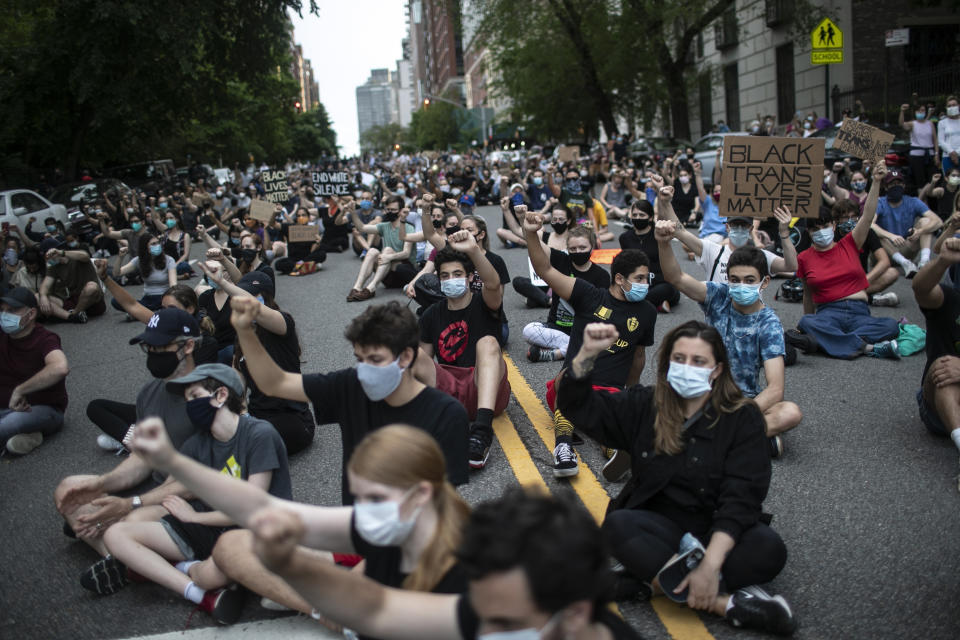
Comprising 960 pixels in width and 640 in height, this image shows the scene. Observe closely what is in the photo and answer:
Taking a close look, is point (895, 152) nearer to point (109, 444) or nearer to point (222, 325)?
point (222, 325)

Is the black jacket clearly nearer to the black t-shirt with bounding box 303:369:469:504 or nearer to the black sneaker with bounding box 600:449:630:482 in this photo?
the black t-shirt with bounding box 303:369:469:504

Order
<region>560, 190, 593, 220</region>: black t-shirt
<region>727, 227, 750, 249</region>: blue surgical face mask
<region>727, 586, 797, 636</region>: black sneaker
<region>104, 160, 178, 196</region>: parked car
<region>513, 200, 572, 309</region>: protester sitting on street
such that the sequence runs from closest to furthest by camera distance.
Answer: <region>727, 586, 797, 636</region>: black sneaker < <region>727, 227, 750, 249</region>: blue surgical face mask < <region>513, 200, 572, 309</region>: protester sitting on street < <region>560, 190, 593, 220</region>: black t-shirt < <region>104, 160, 178, 196</region>: parked car

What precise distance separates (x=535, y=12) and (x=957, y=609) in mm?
35284

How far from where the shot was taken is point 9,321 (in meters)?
6.91

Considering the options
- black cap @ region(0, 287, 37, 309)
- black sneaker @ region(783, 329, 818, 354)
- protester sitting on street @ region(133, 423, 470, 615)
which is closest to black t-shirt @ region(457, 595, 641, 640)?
protester sitting on street @ region(133, 423, 470, 615)

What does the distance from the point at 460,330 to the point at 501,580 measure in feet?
13.9

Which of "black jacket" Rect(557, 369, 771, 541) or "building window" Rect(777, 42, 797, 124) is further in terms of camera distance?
"building window" Rect(777, 42, 797, 124)

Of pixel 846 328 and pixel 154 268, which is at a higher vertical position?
pixel 154 268

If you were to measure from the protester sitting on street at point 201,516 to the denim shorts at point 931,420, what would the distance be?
164 inches

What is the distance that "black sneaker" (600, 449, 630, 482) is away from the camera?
4.94 m

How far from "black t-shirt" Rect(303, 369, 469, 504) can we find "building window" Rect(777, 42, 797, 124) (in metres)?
30.6

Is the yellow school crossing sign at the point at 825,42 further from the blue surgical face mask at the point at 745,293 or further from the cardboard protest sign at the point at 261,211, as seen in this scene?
the blue surgical face mask at the point at 745,293

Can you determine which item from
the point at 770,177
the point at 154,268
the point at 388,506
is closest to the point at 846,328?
the point at 770,177

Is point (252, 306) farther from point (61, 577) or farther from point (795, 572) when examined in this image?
point (795, 572)
